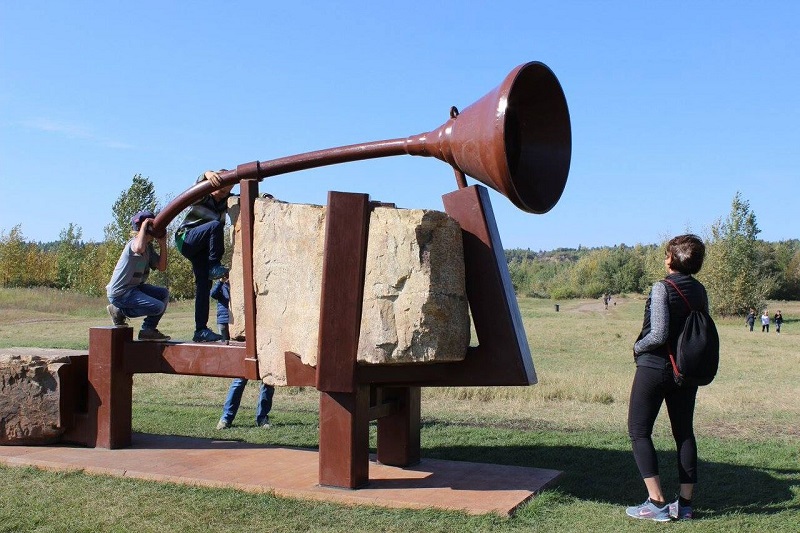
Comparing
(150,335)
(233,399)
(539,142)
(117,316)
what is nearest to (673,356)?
(539,142)

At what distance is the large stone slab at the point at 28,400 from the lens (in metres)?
7.38

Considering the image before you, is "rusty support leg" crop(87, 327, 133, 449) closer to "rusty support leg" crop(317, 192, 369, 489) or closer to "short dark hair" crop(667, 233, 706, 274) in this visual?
"rusty support leg" crop(317, 192, 369, 489)

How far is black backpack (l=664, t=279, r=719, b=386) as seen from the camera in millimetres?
5211

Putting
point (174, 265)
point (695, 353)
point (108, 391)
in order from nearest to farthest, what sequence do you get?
point (695, 353), point (108, 391), point (174, 265)

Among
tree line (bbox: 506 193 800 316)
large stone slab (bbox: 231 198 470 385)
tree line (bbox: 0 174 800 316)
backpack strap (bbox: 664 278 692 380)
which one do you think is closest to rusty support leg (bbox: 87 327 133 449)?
large stone slab (bbox: 231 198 470 385)

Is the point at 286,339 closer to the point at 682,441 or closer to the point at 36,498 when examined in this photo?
the point at 36,498

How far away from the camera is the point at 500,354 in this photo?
6027mm

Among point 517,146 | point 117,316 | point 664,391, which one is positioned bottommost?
point 664,391

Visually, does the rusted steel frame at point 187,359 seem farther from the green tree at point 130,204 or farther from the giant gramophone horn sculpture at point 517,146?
the green tree at point 130,204

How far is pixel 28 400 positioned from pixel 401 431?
3.41 meters

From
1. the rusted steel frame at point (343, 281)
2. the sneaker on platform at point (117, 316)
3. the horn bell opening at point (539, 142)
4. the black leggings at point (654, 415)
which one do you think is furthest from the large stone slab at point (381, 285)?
the sneaker on platform at point (117, 316)

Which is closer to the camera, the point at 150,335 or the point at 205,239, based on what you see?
the point at 205,239

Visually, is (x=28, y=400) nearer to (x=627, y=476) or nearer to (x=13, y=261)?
(x=627, y=476)

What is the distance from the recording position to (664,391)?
→ 540cm
